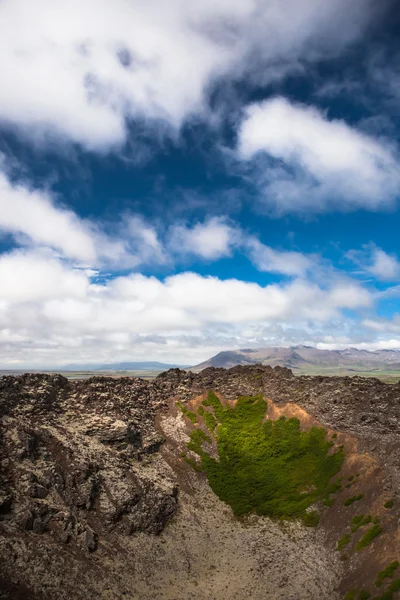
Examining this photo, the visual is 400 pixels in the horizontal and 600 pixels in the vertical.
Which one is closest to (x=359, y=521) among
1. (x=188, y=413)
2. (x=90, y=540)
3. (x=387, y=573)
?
(x=387, y=573)

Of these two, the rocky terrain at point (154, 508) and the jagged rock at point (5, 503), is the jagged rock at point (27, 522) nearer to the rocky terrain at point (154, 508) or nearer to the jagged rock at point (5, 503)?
the rocky terrain at point (154, 508)

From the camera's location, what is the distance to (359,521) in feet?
255

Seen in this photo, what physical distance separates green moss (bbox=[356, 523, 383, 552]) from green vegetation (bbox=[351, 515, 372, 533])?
333 centimetres

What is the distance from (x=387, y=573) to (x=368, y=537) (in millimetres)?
10877

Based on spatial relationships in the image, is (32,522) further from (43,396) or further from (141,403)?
(141,403)

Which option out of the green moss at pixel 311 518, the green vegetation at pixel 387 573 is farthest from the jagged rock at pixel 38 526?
the green vegetation at pixel 387 573

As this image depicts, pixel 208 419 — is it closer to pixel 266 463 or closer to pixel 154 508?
pixel 266 463

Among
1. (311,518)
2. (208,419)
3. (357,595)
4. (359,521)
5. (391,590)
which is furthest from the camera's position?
(208,419)

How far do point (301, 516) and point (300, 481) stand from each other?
11095 millimetres

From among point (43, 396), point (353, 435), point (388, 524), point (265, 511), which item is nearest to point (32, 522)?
point (43, 396)

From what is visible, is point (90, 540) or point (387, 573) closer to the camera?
point (387, 573)

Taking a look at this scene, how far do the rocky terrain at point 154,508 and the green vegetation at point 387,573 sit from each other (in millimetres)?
1194

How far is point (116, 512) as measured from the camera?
83938mm

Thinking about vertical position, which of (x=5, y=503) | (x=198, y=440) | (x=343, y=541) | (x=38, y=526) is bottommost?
(x=343, y=541)
